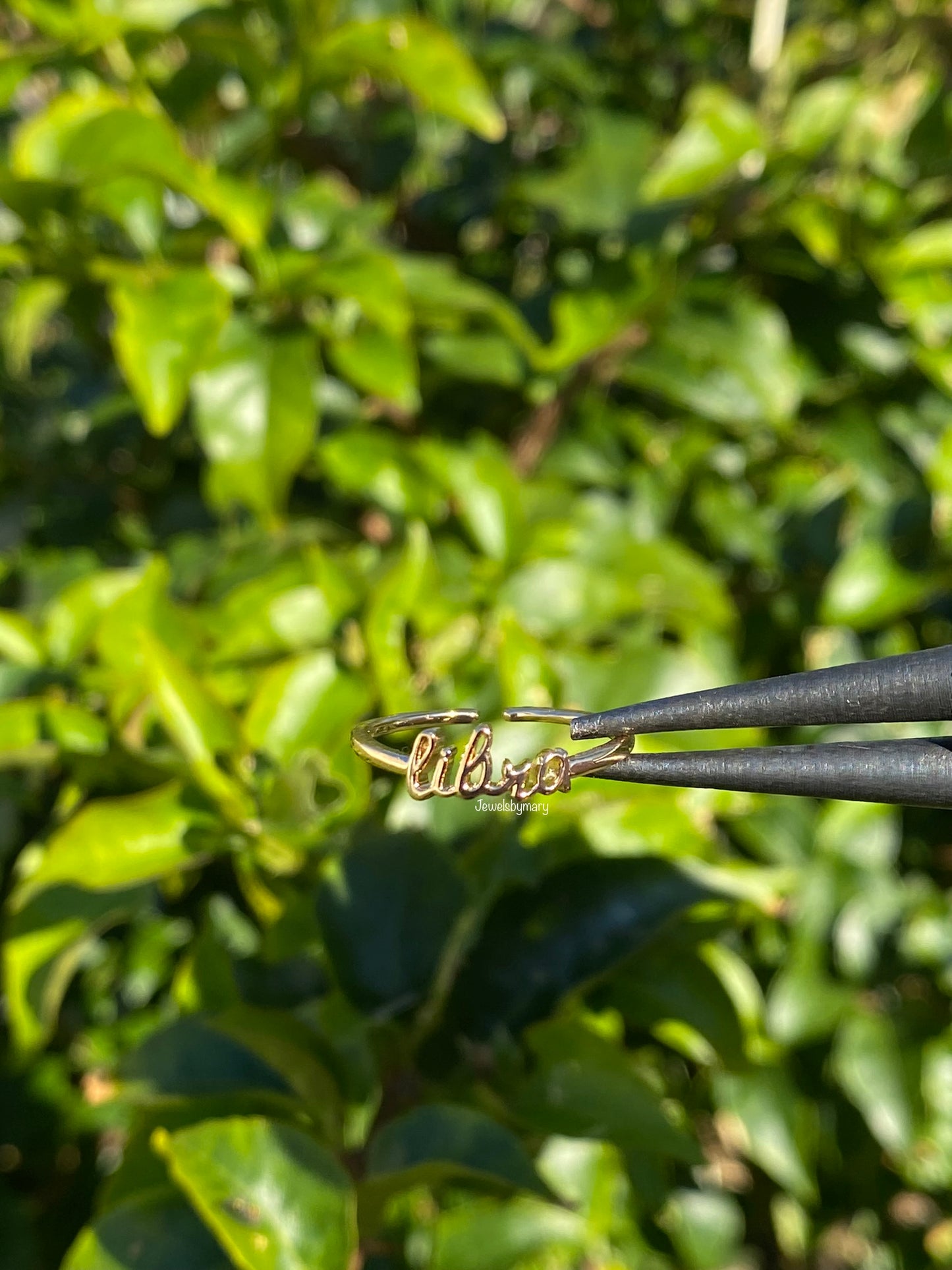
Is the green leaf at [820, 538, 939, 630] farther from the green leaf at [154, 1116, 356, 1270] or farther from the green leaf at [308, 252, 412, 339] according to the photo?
the green leaf at [154, 1116, 356, 1270]

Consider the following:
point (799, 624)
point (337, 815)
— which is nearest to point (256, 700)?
point (337, 815)

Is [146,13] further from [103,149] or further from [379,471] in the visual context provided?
[379,471]

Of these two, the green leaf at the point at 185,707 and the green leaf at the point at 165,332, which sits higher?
the green leaf at the point at 165,332

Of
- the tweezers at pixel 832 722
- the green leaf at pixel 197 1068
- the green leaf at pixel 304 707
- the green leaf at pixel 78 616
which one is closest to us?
the tweezers at pixel 832 722

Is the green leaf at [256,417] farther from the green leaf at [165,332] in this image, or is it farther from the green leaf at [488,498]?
the green leaf at [488,498]

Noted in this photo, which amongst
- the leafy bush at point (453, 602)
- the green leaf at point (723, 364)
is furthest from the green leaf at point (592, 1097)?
the green leaf at point (723, 364)

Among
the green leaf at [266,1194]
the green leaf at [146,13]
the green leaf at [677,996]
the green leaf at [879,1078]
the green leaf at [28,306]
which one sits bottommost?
the green leaf at [879,1078]

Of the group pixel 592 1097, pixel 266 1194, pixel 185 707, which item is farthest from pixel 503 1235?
pixel 185 707
